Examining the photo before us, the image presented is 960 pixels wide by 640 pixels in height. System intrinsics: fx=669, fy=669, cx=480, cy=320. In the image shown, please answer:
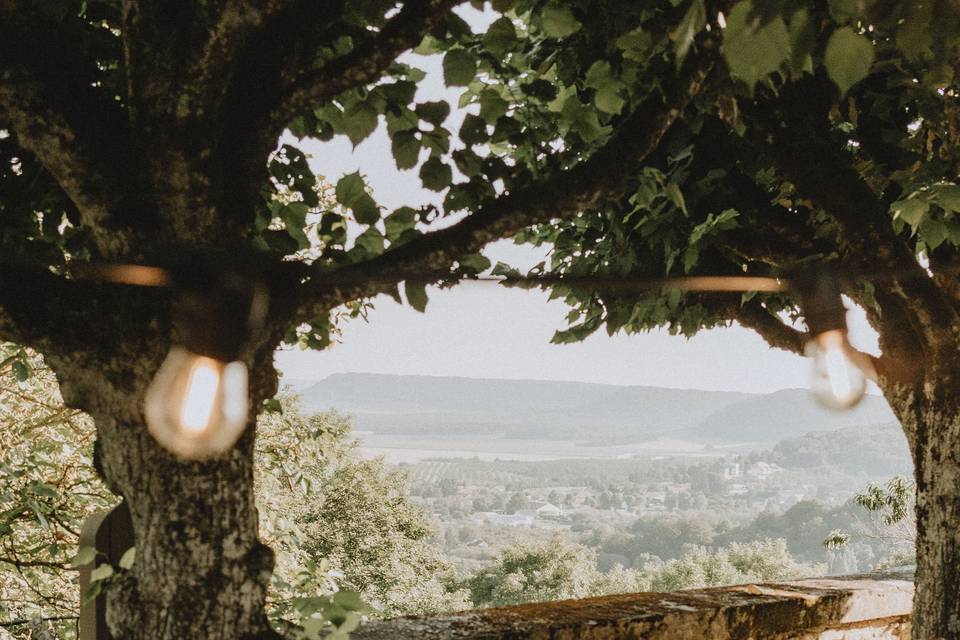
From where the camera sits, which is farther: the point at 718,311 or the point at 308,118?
the point at 718,311

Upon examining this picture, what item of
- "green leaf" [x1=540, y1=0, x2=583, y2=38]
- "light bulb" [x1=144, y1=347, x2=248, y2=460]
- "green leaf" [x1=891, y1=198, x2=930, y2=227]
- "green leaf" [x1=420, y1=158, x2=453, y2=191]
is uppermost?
"green leaf" [x1=540, y1=0, x2=583, y2=38]

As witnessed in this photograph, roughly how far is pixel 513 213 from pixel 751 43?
0.83 meters

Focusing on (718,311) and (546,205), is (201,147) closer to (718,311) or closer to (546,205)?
(546,205)

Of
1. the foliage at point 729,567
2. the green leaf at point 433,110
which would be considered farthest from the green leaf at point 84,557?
the foliage at point 729,567

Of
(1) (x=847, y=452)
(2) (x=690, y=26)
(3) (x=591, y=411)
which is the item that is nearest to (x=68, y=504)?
(2) (x=690, y=26)

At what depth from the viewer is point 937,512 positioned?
3199 mm

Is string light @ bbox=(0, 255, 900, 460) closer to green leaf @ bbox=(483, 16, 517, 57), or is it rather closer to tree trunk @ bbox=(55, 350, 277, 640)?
tree trunk @ bbox=(55, 350, 277, 640)

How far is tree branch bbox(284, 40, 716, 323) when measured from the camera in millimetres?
1704

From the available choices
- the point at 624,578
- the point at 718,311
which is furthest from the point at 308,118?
the point at 624,578

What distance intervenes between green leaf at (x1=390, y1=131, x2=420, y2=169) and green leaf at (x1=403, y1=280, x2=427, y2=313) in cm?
43

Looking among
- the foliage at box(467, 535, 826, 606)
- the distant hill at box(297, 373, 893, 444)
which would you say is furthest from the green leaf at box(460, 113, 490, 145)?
the distant hill at box(297, 373, 893, 444)

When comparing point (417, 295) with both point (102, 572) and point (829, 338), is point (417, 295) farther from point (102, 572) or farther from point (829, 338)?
point (829, 338)

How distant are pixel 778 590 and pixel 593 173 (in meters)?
2.85

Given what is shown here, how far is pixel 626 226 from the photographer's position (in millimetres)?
Result: 3553
